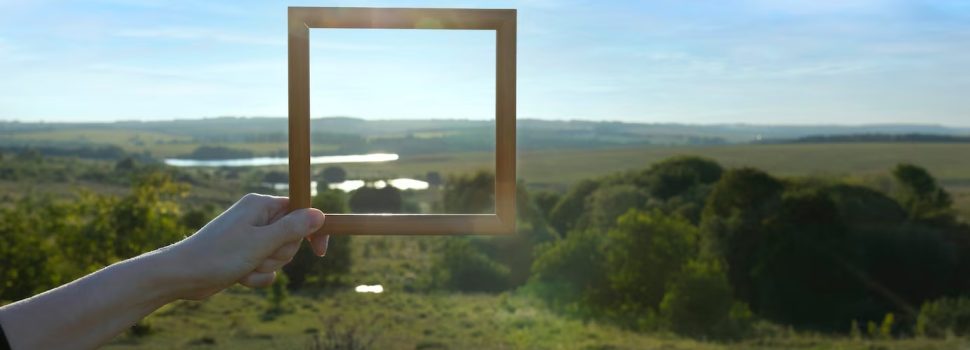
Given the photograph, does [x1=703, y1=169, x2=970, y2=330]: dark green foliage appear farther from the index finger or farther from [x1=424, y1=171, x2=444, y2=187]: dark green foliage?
the index finger

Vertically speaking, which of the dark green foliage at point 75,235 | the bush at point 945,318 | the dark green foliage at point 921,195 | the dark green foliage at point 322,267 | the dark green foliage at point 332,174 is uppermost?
the dark green foliage at point 332,174

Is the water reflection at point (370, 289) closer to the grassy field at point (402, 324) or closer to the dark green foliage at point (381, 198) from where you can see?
the grassy field at point (402, 324)

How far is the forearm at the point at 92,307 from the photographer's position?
2152 mm

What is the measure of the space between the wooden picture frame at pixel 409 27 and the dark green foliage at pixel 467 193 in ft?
38.8

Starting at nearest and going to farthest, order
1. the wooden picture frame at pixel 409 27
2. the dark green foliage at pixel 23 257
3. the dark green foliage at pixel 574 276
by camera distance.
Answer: the wooden picture frame at pixel 409 27
the dark green foliage at pixel 23 257
the dark green foliage at pixel 574 276

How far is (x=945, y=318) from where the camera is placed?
26.2 metres

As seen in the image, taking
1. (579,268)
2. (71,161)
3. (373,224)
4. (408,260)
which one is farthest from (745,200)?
(373,224)

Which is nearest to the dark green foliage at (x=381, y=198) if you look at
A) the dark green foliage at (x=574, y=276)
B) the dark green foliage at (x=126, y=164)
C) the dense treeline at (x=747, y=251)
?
the dark green foliage at (x=574, y=276)

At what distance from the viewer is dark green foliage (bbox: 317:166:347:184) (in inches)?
518

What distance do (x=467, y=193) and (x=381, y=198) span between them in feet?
6.37

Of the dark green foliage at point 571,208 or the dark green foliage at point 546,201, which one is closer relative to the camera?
the dark green foliage at point 571,208

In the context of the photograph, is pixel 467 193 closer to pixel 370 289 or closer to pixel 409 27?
pixel 370 289

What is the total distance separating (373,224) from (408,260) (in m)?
25.4

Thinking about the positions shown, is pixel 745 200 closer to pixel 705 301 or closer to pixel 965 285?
pixel 705 301
